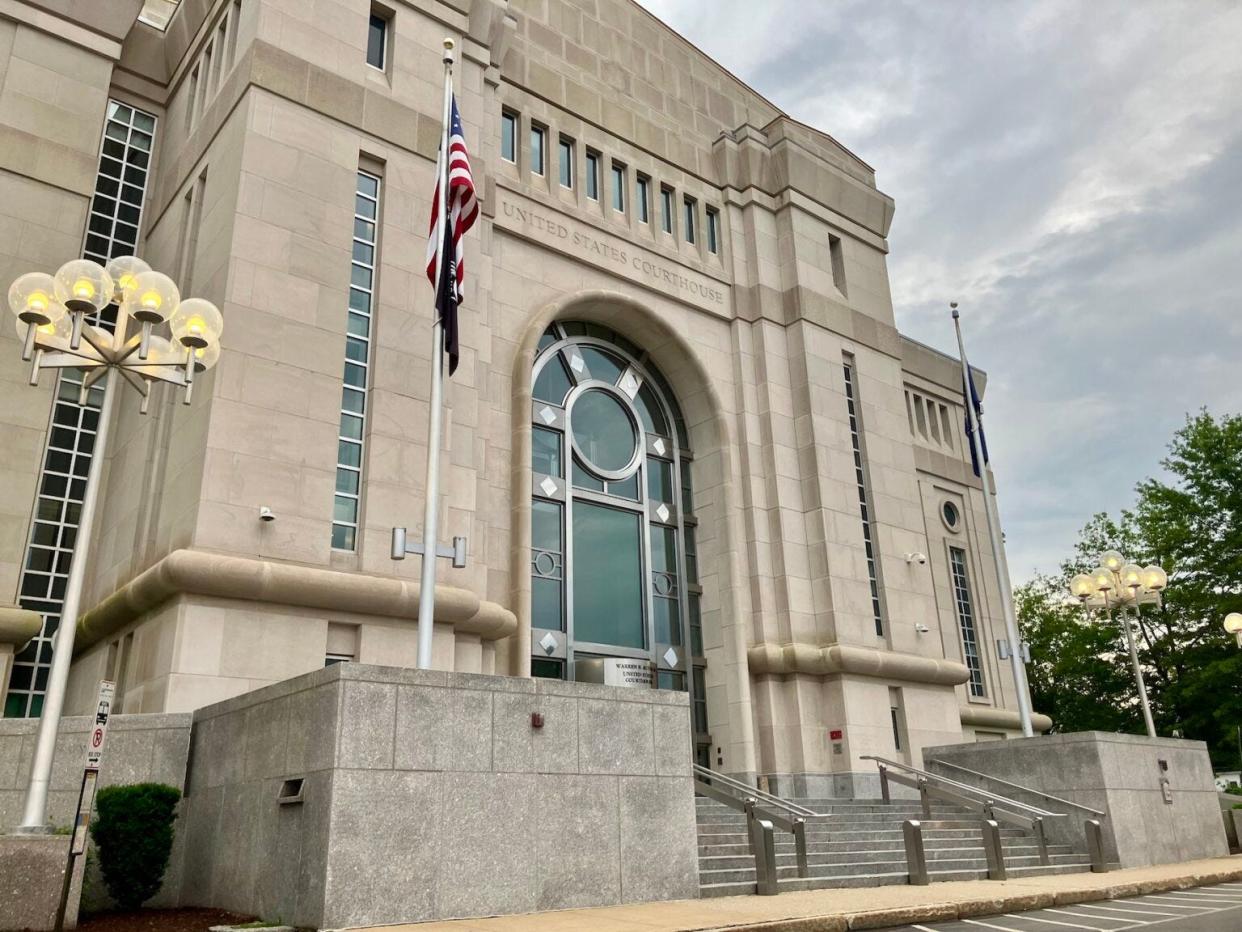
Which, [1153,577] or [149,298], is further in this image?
[1153,577]

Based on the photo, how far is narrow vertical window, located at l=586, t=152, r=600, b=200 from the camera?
25.3 m

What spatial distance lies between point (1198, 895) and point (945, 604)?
66.1 feet

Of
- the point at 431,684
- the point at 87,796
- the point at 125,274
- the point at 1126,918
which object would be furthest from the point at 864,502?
the point at 87,796

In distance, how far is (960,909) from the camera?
36.8 feet

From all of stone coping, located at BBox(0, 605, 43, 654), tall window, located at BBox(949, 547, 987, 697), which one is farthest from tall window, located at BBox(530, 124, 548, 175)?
tall window, located at BBox(949, 547, 987, 697)

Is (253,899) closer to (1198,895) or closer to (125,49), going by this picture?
(1198,895)

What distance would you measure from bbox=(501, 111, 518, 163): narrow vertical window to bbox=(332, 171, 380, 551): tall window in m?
4.99

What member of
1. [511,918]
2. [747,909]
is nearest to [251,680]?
[511,918]

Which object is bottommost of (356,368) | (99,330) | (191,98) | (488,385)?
(99,330)

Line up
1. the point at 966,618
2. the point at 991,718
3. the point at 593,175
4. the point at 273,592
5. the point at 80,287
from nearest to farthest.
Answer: the point at 80,287, the point at 273,592, the point at 593,175, the point at 991,718, the point at 966,618

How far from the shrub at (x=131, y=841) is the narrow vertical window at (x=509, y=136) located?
55.5ft

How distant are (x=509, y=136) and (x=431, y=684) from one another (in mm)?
16823

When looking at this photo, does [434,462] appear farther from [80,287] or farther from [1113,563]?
[1113,563]

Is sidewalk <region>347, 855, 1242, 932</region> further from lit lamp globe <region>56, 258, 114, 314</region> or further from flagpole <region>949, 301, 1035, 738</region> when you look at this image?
lit lamp globe <region>56, 258, 114, 314</region>
